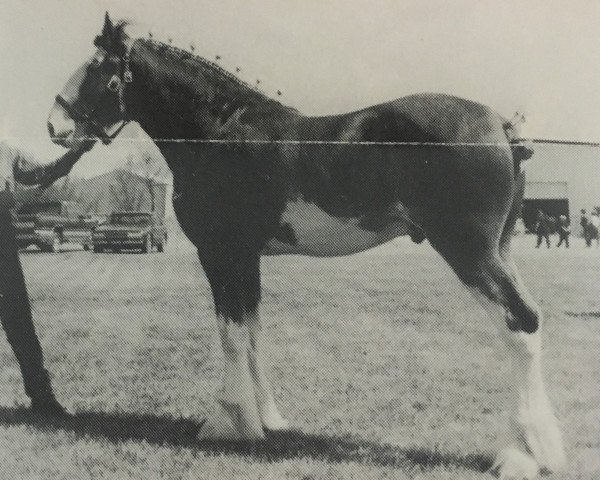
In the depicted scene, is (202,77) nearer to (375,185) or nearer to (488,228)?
(375,185)

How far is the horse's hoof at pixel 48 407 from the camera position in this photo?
9.72ft

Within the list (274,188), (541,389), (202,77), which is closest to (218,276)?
(274,188)

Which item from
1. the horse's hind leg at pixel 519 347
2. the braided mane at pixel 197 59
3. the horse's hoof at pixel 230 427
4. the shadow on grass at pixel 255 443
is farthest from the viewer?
the braided mane at pixel 197 59

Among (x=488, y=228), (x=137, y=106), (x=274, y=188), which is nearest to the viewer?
(x=488, y=228)

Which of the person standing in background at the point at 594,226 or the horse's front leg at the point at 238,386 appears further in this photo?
the person standing in background at the point at 594,226

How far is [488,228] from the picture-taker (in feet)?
8.14

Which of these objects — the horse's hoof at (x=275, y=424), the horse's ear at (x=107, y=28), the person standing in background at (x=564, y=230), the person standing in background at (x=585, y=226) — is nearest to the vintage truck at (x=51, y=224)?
the horse's ear at (x=107, y=28)

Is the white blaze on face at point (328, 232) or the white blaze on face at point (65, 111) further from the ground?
the white blaze on face at point (65, 111)

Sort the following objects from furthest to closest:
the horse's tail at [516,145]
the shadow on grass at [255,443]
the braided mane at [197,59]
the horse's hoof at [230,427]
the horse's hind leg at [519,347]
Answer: the braided mane at [197,59], the horse's hoof at [230,427], the shadow on grass at [255,443], the horse's tail at [516,145], the horse's hind leg at [519,347]

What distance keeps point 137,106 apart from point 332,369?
55.5 inches

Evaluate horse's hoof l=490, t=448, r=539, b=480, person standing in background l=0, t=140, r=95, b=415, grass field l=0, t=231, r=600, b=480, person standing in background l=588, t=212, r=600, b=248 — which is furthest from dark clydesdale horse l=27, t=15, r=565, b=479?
person standing in background l=588, t=212, r=600, b=248

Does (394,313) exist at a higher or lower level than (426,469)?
higher

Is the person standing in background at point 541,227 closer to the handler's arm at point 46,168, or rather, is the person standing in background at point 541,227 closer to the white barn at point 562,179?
the white barn at point 562,179

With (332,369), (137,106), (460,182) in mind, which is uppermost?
(137,106)
